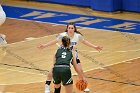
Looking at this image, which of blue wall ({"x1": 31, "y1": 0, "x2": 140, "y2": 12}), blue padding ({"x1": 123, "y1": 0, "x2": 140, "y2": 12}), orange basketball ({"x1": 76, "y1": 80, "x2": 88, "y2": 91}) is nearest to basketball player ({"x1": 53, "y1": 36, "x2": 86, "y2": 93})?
orange basketball ({"x1": 76, "y1": 80, "x2": 88, "y2": 91})

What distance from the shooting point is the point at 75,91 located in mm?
11547

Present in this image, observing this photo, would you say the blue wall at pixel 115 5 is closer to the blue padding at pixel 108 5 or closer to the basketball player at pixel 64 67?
the blue padding at pixel 108 5

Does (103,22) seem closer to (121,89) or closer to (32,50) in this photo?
(32,50)

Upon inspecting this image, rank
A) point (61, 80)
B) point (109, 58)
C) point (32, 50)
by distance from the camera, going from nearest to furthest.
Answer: point (61, 80) → point (109, 58) → point (32, 50)

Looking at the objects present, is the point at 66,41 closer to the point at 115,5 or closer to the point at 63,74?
the point at 63,74

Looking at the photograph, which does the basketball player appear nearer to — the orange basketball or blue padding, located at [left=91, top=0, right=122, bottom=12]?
the orange basketball

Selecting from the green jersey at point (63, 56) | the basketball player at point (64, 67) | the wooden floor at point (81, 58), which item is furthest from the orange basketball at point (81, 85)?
the green jersey at point (63, 56)

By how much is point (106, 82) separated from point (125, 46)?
13.0ft

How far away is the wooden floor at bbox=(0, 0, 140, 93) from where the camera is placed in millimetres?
12059

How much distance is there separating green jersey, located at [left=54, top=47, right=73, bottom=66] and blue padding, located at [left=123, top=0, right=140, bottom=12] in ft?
39.7

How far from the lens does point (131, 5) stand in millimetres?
21859

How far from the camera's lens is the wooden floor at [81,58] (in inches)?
475

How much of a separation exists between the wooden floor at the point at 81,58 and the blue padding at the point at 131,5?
3676 millimetres

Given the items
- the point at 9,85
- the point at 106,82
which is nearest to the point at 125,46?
the point at 106,82
